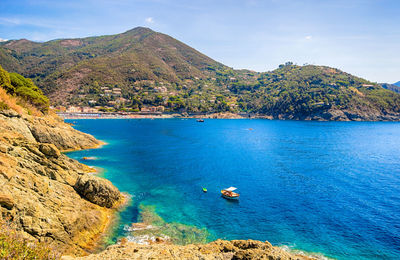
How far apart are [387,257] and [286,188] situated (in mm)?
18627

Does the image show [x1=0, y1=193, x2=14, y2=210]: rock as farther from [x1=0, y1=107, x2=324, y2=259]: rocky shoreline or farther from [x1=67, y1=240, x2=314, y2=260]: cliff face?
[x1=67, y1=240, x2=314, y2=260]: cliff face

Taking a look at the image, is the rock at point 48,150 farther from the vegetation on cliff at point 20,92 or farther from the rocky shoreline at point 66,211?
the vegetation on cliff at point 20,92

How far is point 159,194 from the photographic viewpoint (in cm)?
3581

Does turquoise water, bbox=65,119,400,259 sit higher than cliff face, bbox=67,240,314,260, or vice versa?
cliff face, bbox=67,240,314,260

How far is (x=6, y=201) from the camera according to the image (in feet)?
51.4

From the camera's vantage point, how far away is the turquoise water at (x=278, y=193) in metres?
24.9

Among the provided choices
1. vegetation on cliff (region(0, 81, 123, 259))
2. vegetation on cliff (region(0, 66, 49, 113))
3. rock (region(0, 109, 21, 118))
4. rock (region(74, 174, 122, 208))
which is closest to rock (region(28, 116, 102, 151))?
rock (region(0, 109, 21, 118))

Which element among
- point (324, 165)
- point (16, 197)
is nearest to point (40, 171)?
point (16, 197)

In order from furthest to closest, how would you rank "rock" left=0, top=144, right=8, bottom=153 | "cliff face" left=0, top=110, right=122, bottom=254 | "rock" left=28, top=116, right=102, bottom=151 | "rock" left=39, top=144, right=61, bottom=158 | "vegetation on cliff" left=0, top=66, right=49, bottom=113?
"vegetation on cliff" left=0, top=66, right=49, bottom=113
"rock" left=28, top=116, right=102, bottom=151
"rock" left=39, top=144, right=61, bottom=158
"rock" left=0, top=144, right=8, bottom=153
"cliff face" left=0, top=110, right=122, bottom=254

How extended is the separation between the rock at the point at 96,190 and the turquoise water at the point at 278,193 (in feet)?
9.44

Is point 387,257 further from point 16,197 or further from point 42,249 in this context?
point 16,197

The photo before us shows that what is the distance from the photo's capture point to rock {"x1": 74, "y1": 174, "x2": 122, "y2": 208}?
2714 cm

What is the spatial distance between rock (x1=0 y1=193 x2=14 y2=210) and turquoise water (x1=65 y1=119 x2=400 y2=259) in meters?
11.0

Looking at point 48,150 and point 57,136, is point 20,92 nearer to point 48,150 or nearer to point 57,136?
point 57,136
